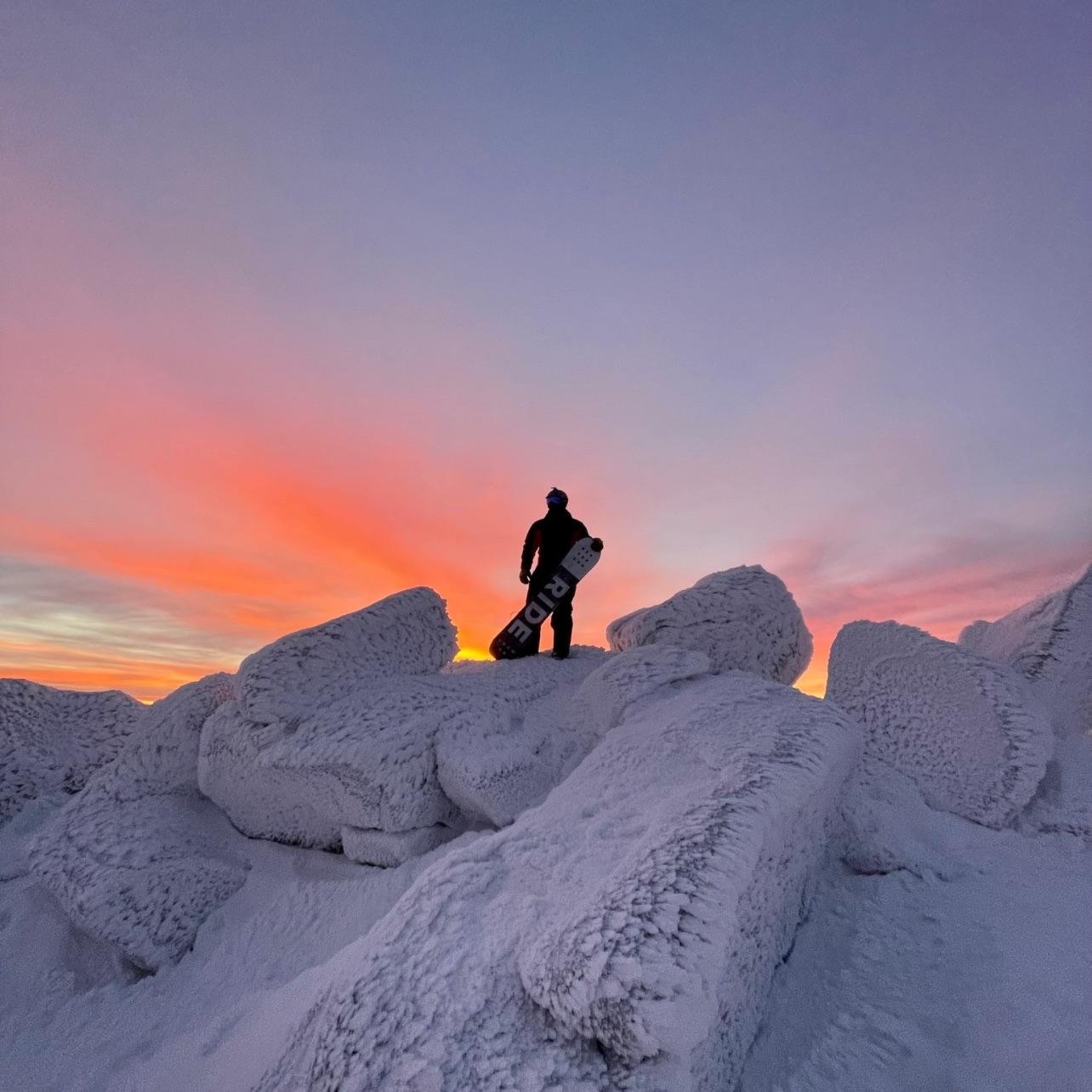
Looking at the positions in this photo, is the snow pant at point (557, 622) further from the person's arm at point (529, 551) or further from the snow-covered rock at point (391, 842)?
the snow-covered rock at point (391, 842)

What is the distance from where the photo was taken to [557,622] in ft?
16.6

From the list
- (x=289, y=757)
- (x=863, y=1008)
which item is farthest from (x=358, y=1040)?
(x=289, y=757)

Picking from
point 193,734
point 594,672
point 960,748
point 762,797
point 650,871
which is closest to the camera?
point 650,871

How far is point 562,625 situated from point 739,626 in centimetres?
171

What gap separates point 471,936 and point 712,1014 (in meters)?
0.73

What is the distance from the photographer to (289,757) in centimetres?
334

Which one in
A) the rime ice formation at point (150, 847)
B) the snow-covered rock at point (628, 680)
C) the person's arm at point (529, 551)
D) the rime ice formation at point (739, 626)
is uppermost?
the person's arm at point (529, 551)

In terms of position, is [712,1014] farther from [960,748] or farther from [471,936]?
[960,748]

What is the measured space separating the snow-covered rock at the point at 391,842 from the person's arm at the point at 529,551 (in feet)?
8.92

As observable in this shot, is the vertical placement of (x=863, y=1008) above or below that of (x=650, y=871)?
below

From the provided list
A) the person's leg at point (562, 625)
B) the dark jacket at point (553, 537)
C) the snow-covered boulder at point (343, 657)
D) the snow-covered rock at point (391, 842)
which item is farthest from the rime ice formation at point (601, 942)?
the dark jacket at point (553, 537)

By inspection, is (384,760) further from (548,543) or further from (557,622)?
(548,543)

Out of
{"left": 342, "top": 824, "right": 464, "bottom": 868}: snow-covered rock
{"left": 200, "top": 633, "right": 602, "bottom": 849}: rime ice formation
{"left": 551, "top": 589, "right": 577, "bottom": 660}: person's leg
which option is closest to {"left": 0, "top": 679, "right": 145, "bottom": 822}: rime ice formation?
{"left": 200, "top": 633, "right": 602, "bottom": 849}: rime ice formation

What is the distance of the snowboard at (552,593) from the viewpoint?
516cm
